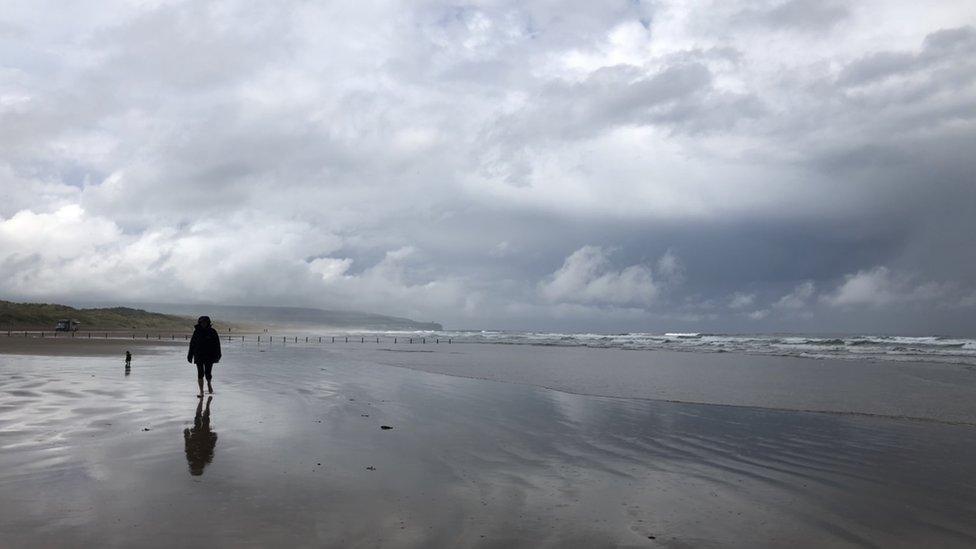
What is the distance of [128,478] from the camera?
7332 millimetres

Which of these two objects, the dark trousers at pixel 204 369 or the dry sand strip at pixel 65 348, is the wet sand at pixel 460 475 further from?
the dry sand strip at pixel 65 348

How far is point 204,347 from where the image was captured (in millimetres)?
15820

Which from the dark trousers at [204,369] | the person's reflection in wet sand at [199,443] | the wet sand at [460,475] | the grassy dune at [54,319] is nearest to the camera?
the wet sand at [460,475]

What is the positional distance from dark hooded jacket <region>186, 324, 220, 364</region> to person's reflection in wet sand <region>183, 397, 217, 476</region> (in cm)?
359

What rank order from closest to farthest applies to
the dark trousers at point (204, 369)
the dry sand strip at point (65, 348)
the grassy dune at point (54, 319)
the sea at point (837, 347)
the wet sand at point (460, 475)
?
1. the wet sand at point (460, 475)
2. the dark trousers at point (204, 369)
3. the dry sand strip at point (65, 348)
4. the sea at point (837, 347)
5. the grassy dune at point (54, 319)

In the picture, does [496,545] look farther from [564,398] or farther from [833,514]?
[564,398]

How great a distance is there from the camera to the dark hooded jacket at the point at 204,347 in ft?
51.8

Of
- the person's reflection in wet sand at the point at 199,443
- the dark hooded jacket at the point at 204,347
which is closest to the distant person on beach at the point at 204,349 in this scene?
the dark hooded jacket at the point at 204,347

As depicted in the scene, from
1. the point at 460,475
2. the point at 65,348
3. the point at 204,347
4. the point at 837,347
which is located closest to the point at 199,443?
the point at 460,475

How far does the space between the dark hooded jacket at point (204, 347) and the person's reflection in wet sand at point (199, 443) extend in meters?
3.59

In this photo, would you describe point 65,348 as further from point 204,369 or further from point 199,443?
point 199,443

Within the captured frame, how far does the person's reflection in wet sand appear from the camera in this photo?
26.9 ft

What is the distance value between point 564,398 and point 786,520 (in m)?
11.5

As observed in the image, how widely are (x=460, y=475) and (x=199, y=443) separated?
448 cm
